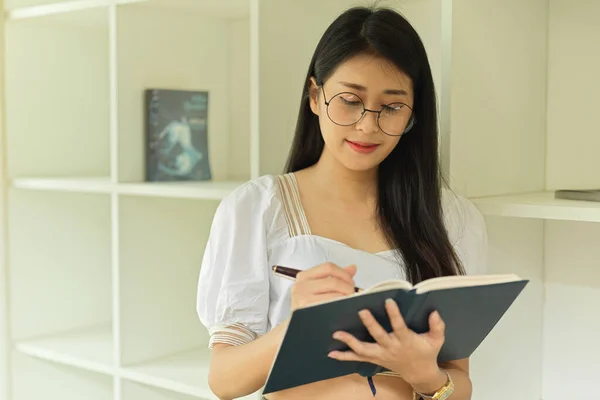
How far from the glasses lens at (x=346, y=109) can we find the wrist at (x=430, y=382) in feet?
1.38

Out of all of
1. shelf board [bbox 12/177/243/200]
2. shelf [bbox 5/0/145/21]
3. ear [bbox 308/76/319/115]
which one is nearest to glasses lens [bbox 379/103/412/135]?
ear [bbox 308/76/319/115]

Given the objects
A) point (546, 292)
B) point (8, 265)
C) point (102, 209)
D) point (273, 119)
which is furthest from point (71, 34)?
point (546, 292)

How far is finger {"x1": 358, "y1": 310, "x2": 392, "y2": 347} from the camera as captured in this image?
3.35ft

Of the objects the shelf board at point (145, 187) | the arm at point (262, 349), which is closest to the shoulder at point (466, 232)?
the arm at point (262, 349)

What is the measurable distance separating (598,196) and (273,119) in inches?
26.4

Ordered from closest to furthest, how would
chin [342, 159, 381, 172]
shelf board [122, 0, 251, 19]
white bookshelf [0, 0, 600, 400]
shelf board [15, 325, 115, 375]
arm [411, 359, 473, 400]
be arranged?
arm [411, 359, 473, 400] → chin [342, 159, 381, 172] → white bookshelf [0, 0, 600, 400] → shelf board [122, 0, 251, 19] → shelf board [15, 325, 115, 375]

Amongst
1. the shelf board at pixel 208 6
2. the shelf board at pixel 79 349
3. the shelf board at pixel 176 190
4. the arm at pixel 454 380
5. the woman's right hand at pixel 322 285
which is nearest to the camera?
the woman's right hand at pixel 322 285

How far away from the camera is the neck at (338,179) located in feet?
4.58

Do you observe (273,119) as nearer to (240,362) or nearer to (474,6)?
(474,6)

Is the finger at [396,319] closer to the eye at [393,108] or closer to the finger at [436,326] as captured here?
the finger at [436,326]

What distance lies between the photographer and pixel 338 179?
1.40 m

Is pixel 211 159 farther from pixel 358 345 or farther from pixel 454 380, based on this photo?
pixel 358 345

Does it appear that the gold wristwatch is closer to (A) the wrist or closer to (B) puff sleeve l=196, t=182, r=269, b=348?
(A) the wrist

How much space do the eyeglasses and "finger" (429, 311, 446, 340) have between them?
35 cm
